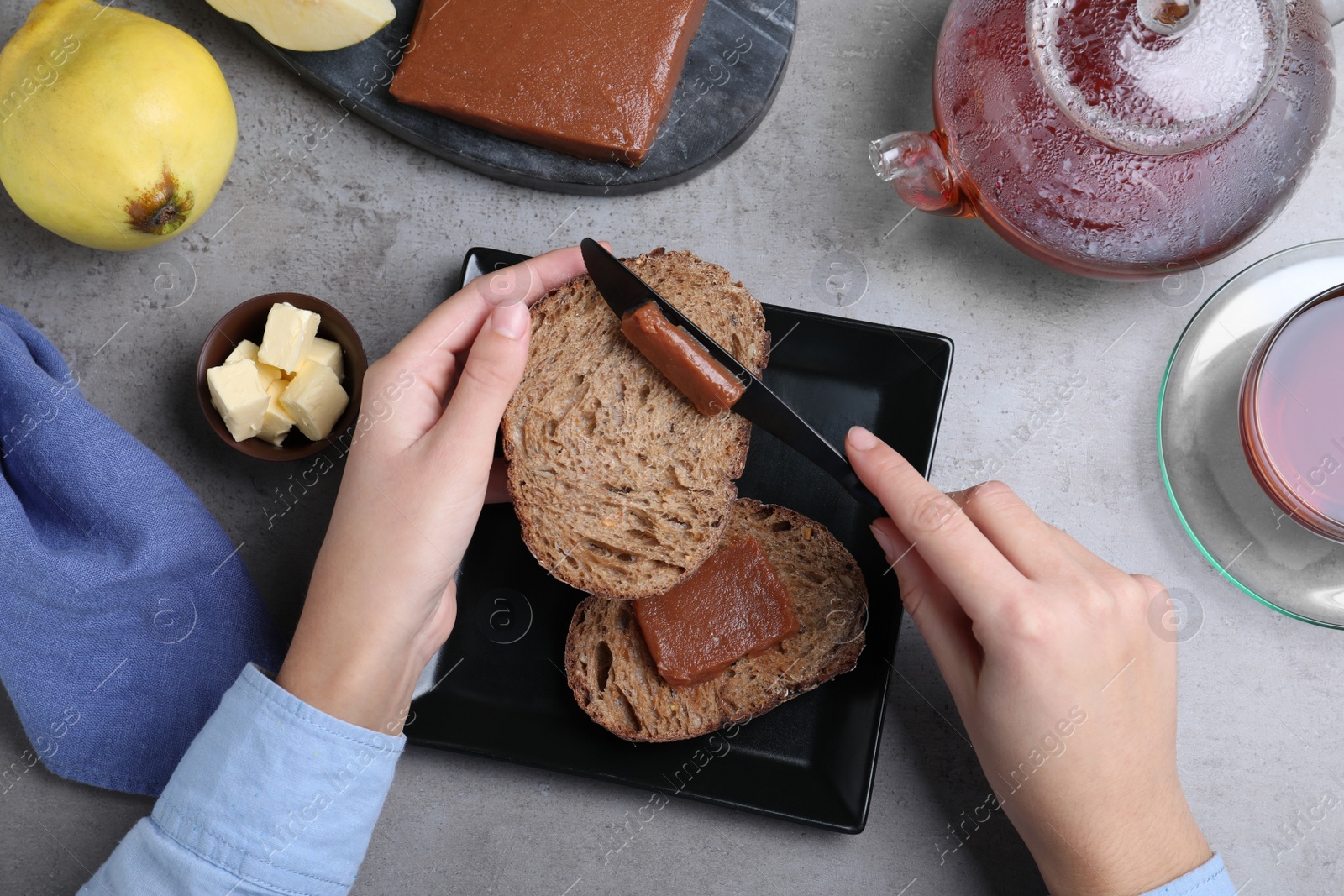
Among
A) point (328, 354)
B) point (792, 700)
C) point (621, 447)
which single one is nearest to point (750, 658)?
point (792, 700)

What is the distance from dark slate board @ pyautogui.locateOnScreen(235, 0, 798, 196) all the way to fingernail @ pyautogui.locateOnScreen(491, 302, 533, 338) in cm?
40

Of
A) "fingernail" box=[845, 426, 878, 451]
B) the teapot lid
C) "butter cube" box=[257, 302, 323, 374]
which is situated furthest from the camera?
"butter cube" box=[257, 302, 323, 374]

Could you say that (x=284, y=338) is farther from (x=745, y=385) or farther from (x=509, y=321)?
(x=745, y=385)

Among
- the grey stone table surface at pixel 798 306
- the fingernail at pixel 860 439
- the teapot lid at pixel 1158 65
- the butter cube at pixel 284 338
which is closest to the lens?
the teapot lid at pixel 1158 65

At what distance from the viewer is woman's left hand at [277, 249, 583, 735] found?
3.73 ft

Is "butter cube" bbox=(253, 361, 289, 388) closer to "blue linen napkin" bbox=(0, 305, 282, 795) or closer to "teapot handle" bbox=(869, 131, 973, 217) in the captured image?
"blue linen napkin" bbox=(0, 305, 282, 795)

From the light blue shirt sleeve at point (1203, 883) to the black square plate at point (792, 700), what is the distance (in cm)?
41

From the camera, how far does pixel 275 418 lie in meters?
1.32

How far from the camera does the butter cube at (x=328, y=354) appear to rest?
4.38ft

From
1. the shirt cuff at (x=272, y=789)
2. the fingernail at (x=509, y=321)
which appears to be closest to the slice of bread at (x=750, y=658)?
the shirt cuff at (x=272, y=789)

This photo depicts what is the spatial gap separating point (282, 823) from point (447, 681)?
1.05 feet

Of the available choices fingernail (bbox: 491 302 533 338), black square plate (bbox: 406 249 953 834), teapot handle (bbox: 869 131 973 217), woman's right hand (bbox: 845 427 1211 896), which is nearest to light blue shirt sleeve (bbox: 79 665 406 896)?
black square plate (bbox: 406 249 953 834)

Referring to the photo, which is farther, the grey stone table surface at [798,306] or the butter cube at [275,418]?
the grey stone table surface at [798,306]

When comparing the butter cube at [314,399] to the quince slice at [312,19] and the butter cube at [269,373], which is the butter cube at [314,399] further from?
the quince slice at [312,19]
